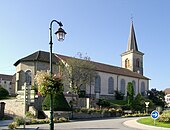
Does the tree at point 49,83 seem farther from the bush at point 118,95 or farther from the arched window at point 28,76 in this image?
the bush at point 118,95

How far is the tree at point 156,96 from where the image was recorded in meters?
70.4

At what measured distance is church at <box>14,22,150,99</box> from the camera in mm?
52750

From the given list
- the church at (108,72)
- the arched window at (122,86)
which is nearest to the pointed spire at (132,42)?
the church at (108,72)

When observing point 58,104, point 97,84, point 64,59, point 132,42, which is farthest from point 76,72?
point 132,42

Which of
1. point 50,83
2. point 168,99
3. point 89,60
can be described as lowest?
point 168,99

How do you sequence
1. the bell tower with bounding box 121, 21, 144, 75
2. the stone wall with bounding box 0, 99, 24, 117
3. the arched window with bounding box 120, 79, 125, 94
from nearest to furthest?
1. the stone wall with bounding box 0, 99, 24, 117
2. the arched window with bounding box 120, 79, 125, 94
3. the bell tower with bounding box 121, 21, 144, 75

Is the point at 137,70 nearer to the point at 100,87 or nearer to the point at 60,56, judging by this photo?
the point at 100,87

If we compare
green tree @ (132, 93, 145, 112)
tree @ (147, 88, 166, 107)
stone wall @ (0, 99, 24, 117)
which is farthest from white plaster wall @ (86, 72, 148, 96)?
stone wall @ (0, 99, 24, 117)

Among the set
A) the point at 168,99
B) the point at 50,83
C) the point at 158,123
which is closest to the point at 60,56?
the point at 158,123

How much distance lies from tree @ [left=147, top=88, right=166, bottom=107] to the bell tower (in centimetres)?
838

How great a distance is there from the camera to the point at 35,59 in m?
52.4

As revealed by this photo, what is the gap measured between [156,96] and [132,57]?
44.6 ft

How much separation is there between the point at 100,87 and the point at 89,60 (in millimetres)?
12358

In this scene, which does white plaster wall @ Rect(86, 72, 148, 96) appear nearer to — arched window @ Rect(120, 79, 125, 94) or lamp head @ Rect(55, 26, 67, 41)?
arched window @ Rect(120, 79, 125, 94)
